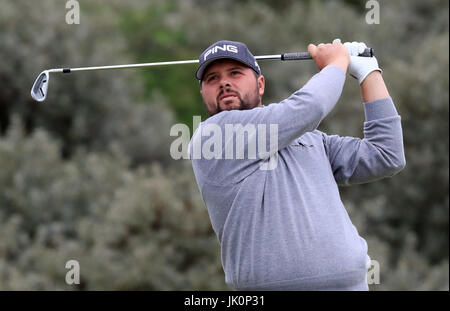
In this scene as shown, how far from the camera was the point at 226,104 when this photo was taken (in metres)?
2.67

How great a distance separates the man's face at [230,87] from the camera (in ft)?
8.76

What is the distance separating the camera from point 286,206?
2.40 m

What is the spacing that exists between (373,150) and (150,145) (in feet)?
24.8

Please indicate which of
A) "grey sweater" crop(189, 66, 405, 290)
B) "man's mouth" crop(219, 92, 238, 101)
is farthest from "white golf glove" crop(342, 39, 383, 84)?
"man's mouth" crop(219, 92, 238, 101)

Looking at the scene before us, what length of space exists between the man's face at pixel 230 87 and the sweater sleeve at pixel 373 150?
1.14ft

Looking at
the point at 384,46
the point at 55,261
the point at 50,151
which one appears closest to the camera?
the point at 55,261

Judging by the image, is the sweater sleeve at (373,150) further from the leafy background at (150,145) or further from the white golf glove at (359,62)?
the leafy background at (150,145)

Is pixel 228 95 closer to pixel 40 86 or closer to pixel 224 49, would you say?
pixel 224 49

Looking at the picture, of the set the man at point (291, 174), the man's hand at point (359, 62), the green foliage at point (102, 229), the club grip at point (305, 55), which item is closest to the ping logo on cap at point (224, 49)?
the man at point (291, 174)

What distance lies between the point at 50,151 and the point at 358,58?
6297 mm

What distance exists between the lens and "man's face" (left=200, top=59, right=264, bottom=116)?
2.67 meters

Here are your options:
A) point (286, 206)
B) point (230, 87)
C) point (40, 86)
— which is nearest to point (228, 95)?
point (230, 87)
